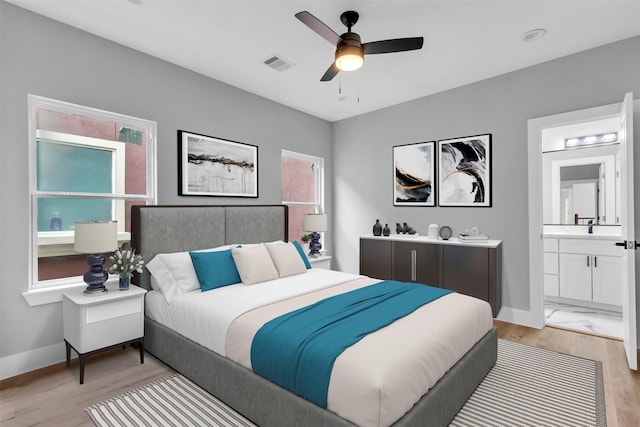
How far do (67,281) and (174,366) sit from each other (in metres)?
1.26

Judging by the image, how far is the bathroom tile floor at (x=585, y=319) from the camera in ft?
11.5

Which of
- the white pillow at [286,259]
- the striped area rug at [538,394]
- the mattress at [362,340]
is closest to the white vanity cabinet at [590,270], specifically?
the striped area rug at [538,394]

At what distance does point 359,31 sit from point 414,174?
2.33 metres

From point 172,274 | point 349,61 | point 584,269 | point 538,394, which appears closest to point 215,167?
point 172,274

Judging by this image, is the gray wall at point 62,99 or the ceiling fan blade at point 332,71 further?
the ceiling fan blade at point 332,71

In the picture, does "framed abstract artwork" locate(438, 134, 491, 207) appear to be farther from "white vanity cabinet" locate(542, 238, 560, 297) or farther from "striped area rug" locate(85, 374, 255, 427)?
"striped area rug" locate(85, 374, 255, 427)

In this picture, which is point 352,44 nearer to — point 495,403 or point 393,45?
point 393,45

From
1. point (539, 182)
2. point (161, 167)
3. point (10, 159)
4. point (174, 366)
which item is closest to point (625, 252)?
point (539, 182)

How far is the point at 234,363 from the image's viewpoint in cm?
207

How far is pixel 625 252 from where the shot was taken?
2734 mm

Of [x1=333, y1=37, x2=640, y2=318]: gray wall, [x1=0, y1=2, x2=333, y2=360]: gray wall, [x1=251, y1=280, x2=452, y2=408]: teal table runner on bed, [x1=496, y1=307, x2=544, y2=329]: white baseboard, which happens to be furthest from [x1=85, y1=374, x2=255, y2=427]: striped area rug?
[x1=333, y1=37, x2=640, y2=318]: gray wall

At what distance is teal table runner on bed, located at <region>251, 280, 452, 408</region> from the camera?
1.62 m

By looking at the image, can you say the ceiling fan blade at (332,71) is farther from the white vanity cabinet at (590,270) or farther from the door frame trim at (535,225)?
the white vanity cabinet at (590,270)

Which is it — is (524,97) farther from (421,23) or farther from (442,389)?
(442,389)
